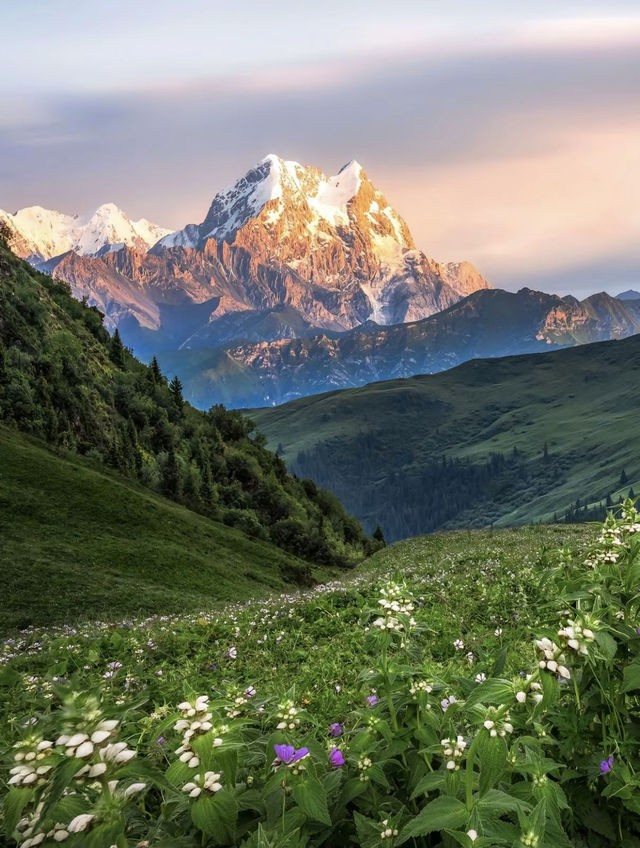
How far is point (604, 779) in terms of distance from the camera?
3.89 metres

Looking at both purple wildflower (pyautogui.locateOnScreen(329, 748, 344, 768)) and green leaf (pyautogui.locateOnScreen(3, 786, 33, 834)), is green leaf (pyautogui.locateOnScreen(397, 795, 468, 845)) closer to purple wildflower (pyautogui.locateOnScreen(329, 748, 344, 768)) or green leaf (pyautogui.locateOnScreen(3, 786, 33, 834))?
purple wildflower (pyautogui.locateOnScreen(329, 748, 344, 768))

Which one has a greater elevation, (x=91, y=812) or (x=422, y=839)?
(x=91, y=812)

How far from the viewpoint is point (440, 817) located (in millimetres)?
2885

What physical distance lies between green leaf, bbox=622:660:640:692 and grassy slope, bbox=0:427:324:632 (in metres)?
29.5

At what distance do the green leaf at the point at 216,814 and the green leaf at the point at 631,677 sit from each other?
2.58 metres

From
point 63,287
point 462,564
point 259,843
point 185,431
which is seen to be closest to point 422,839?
point 259,843

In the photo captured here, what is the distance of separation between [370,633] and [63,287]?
108 m

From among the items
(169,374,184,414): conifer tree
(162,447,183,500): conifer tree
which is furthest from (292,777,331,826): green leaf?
(169,374,184,414): conifer tree

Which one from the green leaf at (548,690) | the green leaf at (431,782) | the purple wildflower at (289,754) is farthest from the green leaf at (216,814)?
the green leaf at (548,690)

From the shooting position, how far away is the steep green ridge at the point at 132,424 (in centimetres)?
6328

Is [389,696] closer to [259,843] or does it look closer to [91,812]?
[259,843]

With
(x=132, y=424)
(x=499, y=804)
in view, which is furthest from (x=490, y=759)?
(x=132, y=424)

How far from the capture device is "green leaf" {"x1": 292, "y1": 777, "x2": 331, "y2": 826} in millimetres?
3160

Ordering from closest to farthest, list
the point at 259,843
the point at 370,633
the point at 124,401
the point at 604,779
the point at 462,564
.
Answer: the point at 259,843, the point at 604,779, the point at 370,633, the point at 462,564, the point at 124,401
